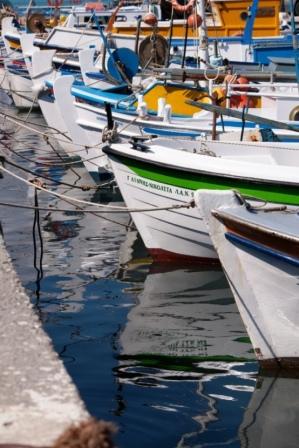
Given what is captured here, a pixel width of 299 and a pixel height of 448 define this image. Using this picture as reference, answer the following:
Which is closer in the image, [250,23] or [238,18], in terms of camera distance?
[250,23]

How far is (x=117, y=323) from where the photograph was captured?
8031mm

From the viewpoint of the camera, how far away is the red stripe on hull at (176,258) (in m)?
9.86

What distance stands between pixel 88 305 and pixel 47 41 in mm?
15875

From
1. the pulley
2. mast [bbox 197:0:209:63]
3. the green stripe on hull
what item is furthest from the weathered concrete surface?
the pulley

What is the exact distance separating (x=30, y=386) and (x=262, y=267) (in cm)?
330

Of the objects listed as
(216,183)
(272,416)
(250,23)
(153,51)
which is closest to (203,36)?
(153,51)

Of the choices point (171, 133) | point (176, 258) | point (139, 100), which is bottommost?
point (176, 258)

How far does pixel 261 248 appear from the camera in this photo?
6.43 meters

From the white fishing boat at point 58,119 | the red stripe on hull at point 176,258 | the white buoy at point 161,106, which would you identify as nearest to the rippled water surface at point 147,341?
the red stripe on hull at point 176,258

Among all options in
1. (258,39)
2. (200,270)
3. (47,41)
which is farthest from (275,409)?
(47,41)

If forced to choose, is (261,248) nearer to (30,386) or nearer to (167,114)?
(30,386)

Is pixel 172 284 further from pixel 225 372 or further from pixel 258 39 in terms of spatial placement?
pixel 258 39

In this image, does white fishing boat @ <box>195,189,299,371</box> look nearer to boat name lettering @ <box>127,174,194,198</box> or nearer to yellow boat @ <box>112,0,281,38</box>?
boat name lettering @ <box>127,174,194,198</box>

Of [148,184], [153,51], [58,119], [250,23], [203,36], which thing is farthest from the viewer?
[250,23]
